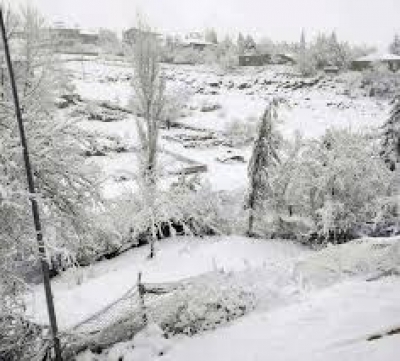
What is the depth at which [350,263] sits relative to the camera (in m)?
9.90

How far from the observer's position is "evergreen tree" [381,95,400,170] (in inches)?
822

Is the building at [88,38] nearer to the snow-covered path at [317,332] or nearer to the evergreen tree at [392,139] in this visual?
the evergreen tree at [392,139]

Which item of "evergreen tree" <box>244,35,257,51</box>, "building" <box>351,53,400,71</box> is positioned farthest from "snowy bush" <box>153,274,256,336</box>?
"evergreen tree" <box>244,35,257,51</box>

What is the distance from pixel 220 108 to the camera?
51812mm

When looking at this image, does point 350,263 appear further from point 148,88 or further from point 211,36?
point 211,36

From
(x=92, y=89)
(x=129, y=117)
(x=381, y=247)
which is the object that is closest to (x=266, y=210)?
(x=381, y=247)

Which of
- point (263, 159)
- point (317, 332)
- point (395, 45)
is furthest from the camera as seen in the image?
point (395, 45)

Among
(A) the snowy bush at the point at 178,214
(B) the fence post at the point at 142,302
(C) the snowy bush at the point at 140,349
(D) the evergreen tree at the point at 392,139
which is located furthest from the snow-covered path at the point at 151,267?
(D) the evergreen tree at the point at 392,139

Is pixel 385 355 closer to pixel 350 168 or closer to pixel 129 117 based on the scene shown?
pixel 350 168

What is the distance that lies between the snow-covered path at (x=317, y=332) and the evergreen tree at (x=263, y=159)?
38.2 feet

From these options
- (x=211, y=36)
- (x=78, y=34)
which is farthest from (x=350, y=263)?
(x=78, y=34)

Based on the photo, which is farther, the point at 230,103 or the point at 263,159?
the point at 230,103

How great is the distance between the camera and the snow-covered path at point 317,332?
6430 millimetres

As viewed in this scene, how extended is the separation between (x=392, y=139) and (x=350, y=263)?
42.8 ft
